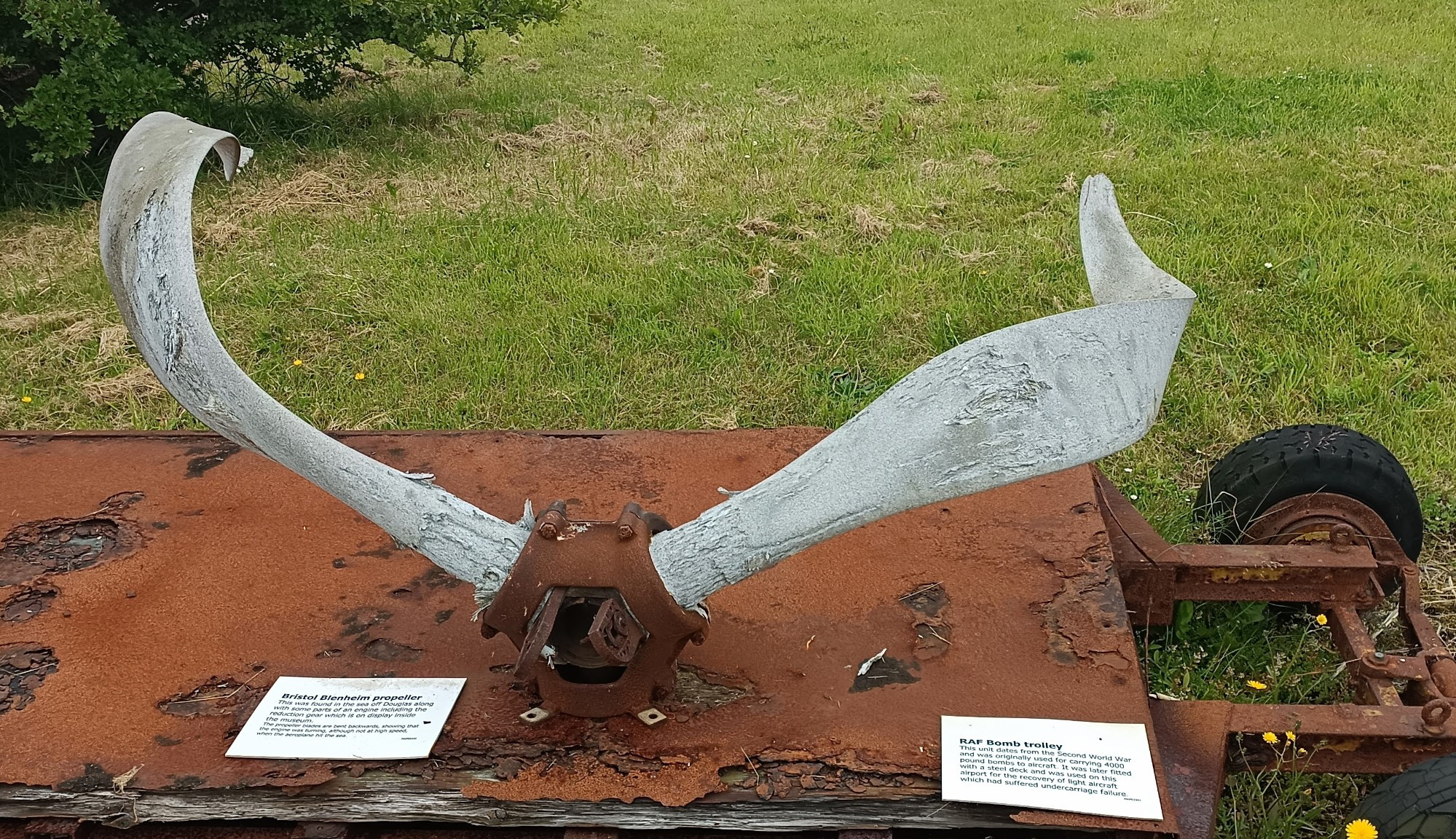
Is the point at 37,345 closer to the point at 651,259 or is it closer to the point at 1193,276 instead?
the point at 651,259

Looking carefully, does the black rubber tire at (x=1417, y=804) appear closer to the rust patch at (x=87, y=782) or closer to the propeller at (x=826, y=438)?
the propeller at (x=826, y=438)

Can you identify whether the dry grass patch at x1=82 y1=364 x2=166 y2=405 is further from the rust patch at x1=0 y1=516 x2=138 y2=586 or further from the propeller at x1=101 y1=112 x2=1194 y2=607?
the propeller at x1=101 y1=112 x2=1194 y2=607

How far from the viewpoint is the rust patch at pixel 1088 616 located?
1924 millimetres

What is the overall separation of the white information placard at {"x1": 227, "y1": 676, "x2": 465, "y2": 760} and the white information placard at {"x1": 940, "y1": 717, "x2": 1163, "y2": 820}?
88 centimetres

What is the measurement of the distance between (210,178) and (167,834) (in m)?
5.02

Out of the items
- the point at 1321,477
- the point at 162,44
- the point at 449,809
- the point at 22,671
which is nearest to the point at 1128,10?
the point at 162,44

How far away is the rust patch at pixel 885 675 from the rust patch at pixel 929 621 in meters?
0.04

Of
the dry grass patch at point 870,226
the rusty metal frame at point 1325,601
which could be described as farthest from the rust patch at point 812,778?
the dry grass patch at point 870,226

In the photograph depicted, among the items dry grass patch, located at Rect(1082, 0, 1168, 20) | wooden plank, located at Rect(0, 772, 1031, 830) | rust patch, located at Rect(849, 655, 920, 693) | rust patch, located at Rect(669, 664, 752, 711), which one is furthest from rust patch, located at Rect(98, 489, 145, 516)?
dry grass patch, located at Rect(1082, 0, 1168, 20)

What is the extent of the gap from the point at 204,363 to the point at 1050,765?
151 centimetres

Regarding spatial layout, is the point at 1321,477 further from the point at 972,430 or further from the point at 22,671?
the point at 22,671

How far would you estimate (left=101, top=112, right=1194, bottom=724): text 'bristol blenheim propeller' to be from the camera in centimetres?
140

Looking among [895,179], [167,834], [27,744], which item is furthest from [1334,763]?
[895,179]

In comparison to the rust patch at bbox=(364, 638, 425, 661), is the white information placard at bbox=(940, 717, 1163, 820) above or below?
above
